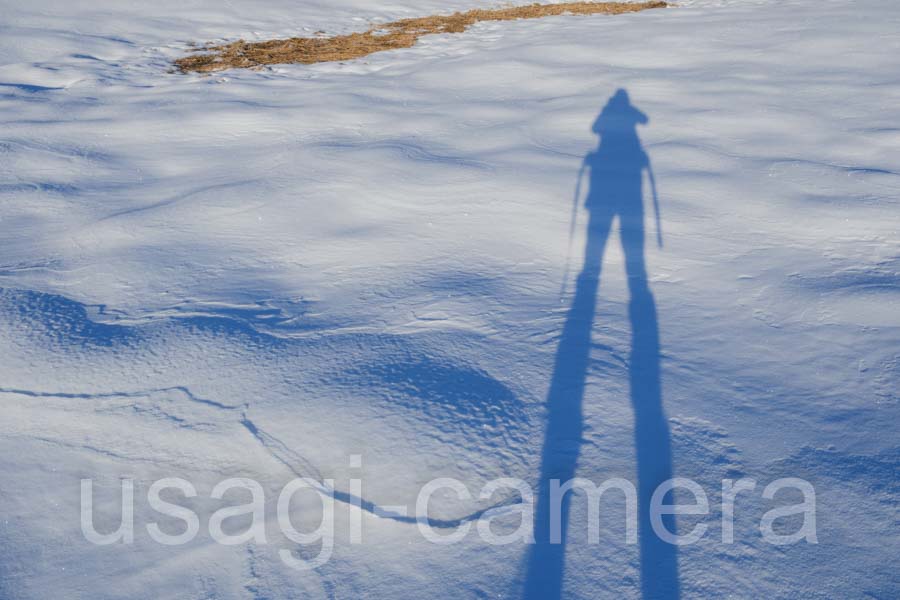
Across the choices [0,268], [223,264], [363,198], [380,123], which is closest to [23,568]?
[223,264]

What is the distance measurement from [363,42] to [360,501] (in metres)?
7.25

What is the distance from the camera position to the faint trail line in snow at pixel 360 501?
176cm

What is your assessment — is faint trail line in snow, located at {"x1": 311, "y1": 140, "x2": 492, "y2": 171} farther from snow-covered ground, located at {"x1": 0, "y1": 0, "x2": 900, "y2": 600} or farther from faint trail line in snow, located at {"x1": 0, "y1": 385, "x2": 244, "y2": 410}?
faint trail line in snow, located at {"x1": 0, "y1": 385, "x2": 244, "y2": 410}

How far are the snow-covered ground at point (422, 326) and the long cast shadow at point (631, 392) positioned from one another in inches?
1.4

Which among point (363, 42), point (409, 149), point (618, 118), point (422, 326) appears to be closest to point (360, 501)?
point (422, 326)

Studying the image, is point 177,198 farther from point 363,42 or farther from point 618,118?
point 363,42

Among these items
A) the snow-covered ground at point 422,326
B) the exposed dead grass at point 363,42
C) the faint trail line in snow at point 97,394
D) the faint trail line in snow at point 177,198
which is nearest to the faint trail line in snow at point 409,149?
the snow-covered ground at point 422,326

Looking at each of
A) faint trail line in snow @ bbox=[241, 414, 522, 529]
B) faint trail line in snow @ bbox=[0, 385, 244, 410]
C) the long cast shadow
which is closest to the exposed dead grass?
the long cast shadow

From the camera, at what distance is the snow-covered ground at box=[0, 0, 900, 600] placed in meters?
1.69

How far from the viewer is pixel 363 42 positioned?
783 centimetres

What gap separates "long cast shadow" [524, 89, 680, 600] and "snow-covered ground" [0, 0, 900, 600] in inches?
1.4

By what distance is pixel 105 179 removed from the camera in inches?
153

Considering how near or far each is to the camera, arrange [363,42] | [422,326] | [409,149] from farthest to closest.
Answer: [363,42]
[409,149]
[422,326]

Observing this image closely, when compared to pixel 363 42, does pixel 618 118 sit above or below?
below
